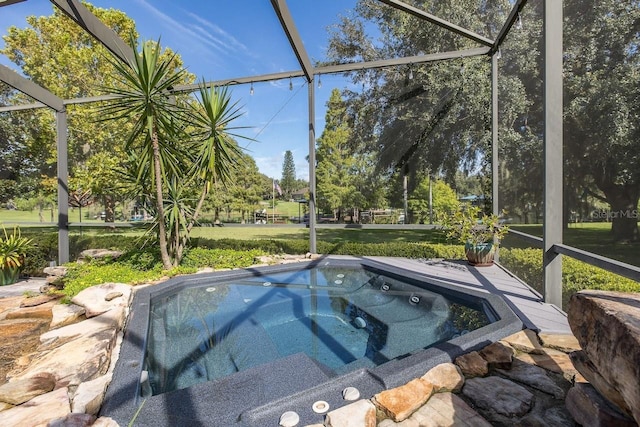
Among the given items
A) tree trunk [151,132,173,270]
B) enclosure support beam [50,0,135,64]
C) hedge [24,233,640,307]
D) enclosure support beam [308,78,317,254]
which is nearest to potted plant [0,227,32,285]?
hedge [24,233,640,307]

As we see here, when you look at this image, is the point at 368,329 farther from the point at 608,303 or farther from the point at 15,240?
the point at 15,240

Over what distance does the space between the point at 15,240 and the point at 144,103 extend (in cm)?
344

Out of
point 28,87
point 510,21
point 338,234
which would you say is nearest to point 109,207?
point 28,87

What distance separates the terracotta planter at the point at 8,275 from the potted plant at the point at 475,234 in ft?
23.0

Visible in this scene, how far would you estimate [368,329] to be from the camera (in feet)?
10.5

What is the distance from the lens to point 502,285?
3871 mm

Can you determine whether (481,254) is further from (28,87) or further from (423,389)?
(28,87)

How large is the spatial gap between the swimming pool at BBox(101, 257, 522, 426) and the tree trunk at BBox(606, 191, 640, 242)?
1.06 meters

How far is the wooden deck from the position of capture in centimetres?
270

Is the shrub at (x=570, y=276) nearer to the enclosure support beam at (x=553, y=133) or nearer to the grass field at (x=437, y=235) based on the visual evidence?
the grass field at (x=437, y=235)

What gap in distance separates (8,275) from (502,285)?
7.37 meters

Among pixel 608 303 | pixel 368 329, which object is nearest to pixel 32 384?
pixel 368 329

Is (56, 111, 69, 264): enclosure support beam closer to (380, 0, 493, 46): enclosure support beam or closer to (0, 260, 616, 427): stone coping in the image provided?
(0, 260, 616, 427): stone coping

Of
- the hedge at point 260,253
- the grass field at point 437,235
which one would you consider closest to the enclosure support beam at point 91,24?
the hedge at point 260,253
